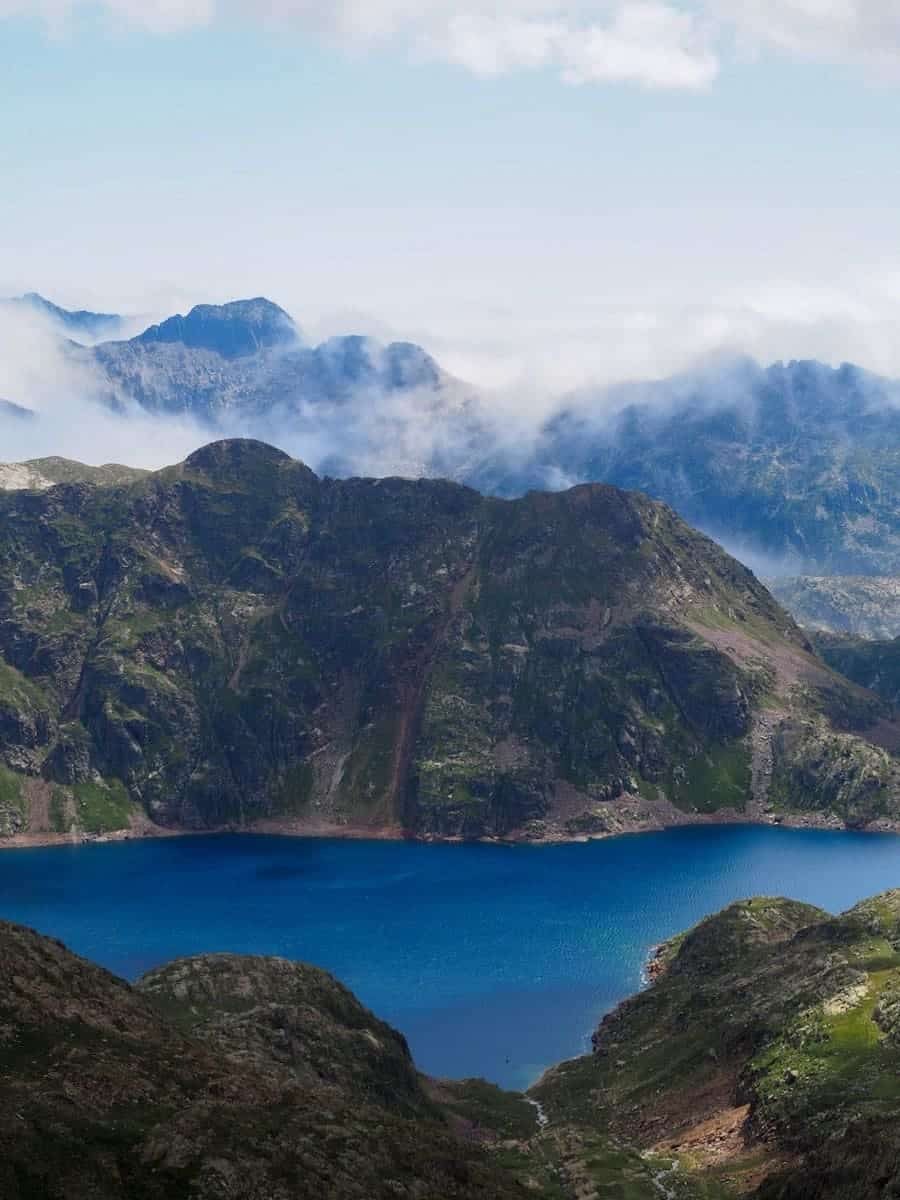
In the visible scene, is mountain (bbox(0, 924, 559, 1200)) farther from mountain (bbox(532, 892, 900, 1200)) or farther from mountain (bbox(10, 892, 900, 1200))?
mountain (bbox(532, 892, 900, 1200))

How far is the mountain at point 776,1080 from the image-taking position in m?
111

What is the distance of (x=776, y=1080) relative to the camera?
475 ft

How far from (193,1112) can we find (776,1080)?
250 feet

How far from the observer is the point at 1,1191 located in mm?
83250

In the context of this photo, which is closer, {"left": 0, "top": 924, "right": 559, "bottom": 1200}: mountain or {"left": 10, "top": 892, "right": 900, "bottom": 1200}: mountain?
{"left": 0, "top": 924, "right": 559, "bottom": 1200}: mountain

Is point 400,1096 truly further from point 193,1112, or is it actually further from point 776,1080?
point 193,1112

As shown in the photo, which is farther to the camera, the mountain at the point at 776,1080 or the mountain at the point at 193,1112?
the mountain at the point at 776,1080

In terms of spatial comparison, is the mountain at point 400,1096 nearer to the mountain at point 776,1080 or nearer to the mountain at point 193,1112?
the mountain at point 193,1112

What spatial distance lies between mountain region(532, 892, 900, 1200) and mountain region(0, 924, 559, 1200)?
2068cm

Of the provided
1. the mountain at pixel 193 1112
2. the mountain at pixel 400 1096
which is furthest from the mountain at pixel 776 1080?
the mountain at pixel 193 1112

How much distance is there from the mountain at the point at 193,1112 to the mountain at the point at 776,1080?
2068 cm

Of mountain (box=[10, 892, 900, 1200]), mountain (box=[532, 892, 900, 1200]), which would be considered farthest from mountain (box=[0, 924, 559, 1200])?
mountain (box=[532, 892, 900, 1200])

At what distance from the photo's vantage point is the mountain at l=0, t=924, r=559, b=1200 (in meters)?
91.9

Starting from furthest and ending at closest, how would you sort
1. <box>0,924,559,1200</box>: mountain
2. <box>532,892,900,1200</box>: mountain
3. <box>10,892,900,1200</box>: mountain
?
<box>532,892,900,1200</box>: mountain
<box>10,892,900,1200</box>: mountain
<box>0,924,559,1200</box>: mountain
